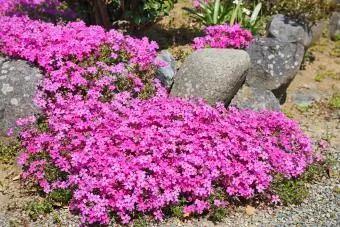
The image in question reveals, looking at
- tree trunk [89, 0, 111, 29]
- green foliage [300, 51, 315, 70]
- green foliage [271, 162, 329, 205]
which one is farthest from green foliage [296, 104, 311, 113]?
tree trunk [89, 0, 111, 29]

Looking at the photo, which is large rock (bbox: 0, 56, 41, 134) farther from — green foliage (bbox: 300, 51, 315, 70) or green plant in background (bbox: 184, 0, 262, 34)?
green foliage (bbox: 300, 51, 315, 70)

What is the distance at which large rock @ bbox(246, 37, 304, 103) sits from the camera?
35.6 ft

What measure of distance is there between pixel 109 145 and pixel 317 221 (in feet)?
11.0

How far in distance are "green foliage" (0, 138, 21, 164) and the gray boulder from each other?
2905 mm

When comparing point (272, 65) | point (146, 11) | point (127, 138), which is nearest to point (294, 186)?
point (127, 138)

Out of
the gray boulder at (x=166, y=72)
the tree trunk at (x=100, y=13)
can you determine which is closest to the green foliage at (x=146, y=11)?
the tree trunk at (x=100, y=13)

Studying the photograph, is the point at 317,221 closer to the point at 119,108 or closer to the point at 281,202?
the point at 281,202

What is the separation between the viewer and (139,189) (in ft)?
24.7

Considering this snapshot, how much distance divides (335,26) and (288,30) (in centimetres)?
324

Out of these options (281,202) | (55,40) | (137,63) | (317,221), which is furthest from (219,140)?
(55,40)

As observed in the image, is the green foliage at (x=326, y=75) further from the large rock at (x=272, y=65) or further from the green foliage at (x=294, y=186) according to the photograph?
the green foliage at (x=294, y=186)

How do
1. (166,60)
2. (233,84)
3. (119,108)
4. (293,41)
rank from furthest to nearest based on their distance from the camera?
(293,41), (166,60), (233,84), (119,108)

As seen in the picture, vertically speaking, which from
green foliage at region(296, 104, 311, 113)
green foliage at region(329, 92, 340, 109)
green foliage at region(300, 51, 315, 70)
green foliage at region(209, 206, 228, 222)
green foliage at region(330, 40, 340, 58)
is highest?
green foliage at region(330, 40, 340, 58)

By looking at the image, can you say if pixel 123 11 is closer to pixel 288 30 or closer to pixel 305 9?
pixel 288 30
